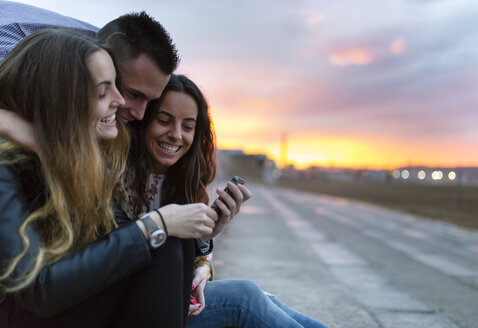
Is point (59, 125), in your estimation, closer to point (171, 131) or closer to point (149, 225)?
point (149, 225)

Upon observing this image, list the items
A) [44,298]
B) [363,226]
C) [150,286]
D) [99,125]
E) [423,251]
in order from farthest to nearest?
Result: [363,226]
[423,251]
[99,125]
[150,286]
[44,298]

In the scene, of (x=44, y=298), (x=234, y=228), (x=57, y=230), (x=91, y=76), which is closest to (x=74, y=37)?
(x=91, y=76)

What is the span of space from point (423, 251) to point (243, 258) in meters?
2.63

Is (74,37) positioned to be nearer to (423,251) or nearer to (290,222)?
(423,251)

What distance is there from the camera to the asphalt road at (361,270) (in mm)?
2818

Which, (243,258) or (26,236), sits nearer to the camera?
(26,236)

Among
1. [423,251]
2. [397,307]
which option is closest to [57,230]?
[397,307]

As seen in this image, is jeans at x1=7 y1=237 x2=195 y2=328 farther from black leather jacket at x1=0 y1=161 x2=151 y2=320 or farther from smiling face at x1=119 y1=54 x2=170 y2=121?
smiling face at x1=119 y1=54 x2=170 y2=121

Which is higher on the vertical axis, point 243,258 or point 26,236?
point 26,236

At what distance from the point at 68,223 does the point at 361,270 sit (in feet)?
12.1

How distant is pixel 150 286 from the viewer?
1.15m

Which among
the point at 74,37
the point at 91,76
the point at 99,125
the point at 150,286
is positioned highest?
the point at 74,37

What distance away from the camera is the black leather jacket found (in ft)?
3.26

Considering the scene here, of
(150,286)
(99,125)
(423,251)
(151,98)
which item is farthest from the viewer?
(423,251)
